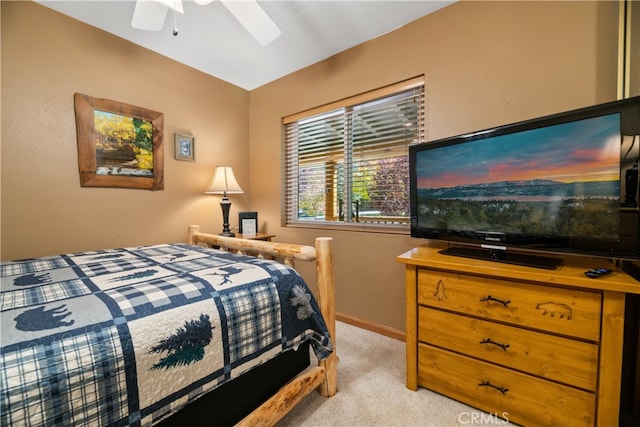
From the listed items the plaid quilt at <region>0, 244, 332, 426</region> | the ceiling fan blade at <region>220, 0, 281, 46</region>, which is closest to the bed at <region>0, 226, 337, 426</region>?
the plaid quilt at <region>0, 244, 332, 426</region>

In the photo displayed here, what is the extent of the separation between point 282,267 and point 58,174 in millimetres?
→ 1914

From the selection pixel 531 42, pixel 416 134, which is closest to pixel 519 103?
pixel 531 42

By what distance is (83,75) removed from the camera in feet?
6.53

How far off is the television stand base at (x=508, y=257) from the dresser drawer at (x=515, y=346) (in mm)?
312

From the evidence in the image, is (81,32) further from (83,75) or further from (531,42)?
(531,42)

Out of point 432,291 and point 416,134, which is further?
point 416,134

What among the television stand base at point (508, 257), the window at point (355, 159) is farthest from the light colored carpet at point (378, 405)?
the window at point (355, 159)

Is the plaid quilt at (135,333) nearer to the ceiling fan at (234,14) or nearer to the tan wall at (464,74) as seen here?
the tan wall at (464,74)

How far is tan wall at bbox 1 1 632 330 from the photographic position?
1.52 meters

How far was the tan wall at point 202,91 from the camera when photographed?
4.99ft

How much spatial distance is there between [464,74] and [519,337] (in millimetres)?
1655

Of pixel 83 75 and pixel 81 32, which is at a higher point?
pixel 81 32

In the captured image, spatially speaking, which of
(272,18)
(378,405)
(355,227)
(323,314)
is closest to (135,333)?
(323,314)

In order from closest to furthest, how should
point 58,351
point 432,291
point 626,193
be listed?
point 58,351, point 626,193, point 432,291
